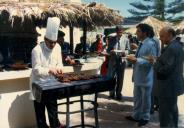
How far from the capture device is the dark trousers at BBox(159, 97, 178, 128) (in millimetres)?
6848

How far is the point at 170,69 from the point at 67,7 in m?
3.62

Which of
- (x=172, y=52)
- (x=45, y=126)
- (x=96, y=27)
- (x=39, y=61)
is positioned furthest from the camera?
(x=96, y=27)

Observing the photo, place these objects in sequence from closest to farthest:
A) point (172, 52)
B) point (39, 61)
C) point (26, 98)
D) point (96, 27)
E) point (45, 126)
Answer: point (172, 52), point (39, 61), point (45, 126), point (26, 98), point (96, 27)

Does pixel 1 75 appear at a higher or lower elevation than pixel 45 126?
higher

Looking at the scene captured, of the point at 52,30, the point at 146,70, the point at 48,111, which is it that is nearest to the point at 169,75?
the point at 146,70

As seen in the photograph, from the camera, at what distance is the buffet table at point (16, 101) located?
792 cm

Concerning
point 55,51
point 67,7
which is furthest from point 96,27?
point 55,51

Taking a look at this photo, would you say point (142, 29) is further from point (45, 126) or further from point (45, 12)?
point (45, 126)

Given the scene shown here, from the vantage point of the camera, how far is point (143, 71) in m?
8.41

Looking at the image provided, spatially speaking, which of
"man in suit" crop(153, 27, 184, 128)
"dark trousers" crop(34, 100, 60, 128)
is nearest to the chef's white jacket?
"dark trousers" crop(34, 100, 60, 128)

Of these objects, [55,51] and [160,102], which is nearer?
[160,102]

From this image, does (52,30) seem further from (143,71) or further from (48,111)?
(143,71)

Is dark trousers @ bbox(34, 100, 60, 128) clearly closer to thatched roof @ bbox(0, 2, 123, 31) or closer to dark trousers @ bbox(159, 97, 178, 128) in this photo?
dark trousers @ bbox(159, 97, 178, 128)

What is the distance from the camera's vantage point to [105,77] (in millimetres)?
6852
